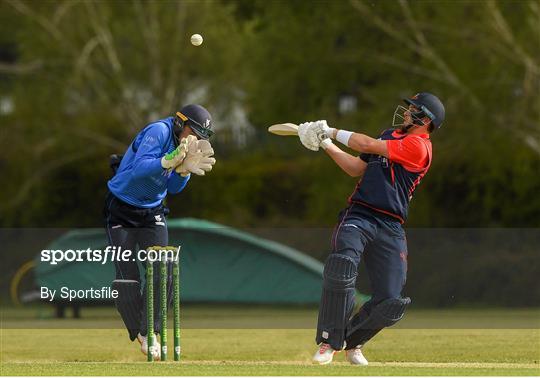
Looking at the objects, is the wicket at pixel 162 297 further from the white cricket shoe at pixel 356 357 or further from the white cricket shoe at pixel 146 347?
the white cricket shoe at pixel 356 357

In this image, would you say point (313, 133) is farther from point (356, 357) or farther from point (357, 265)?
point (356, 357)

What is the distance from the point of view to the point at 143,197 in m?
9.53

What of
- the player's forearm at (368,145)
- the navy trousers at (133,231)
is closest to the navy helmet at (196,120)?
the navy trousers at (133,231)

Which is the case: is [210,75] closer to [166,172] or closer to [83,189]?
[83,189]

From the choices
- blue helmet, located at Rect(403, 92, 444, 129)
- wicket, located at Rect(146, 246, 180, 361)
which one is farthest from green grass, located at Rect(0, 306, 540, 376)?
blue helmet, located at Rect(403, 92, 444, 129)

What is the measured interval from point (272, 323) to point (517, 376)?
3592 millimetres

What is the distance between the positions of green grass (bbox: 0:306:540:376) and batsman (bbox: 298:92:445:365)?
269 mm

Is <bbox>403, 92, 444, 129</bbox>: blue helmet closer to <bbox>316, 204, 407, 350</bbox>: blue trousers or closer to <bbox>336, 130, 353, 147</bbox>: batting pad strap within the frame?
<bbox>336, 130, 353, 147</bbox>: batting pad strap

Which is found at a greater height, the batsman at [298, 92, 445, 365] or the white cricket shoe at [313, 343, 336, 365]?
the batsman at [298, 92, 445, 365]

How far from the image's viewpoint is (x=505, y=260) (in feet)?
40.5

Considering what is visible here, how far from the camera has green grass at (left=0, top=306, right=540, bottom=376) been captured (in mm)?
9094

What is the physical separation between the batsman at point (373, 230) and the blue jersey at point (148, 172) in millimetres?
900

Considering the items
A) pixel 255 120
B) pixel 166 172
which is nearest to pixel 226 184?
pixel 255 120

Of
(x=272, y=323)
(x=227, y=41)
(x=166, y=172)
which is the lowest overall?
(x=272, y=323)
